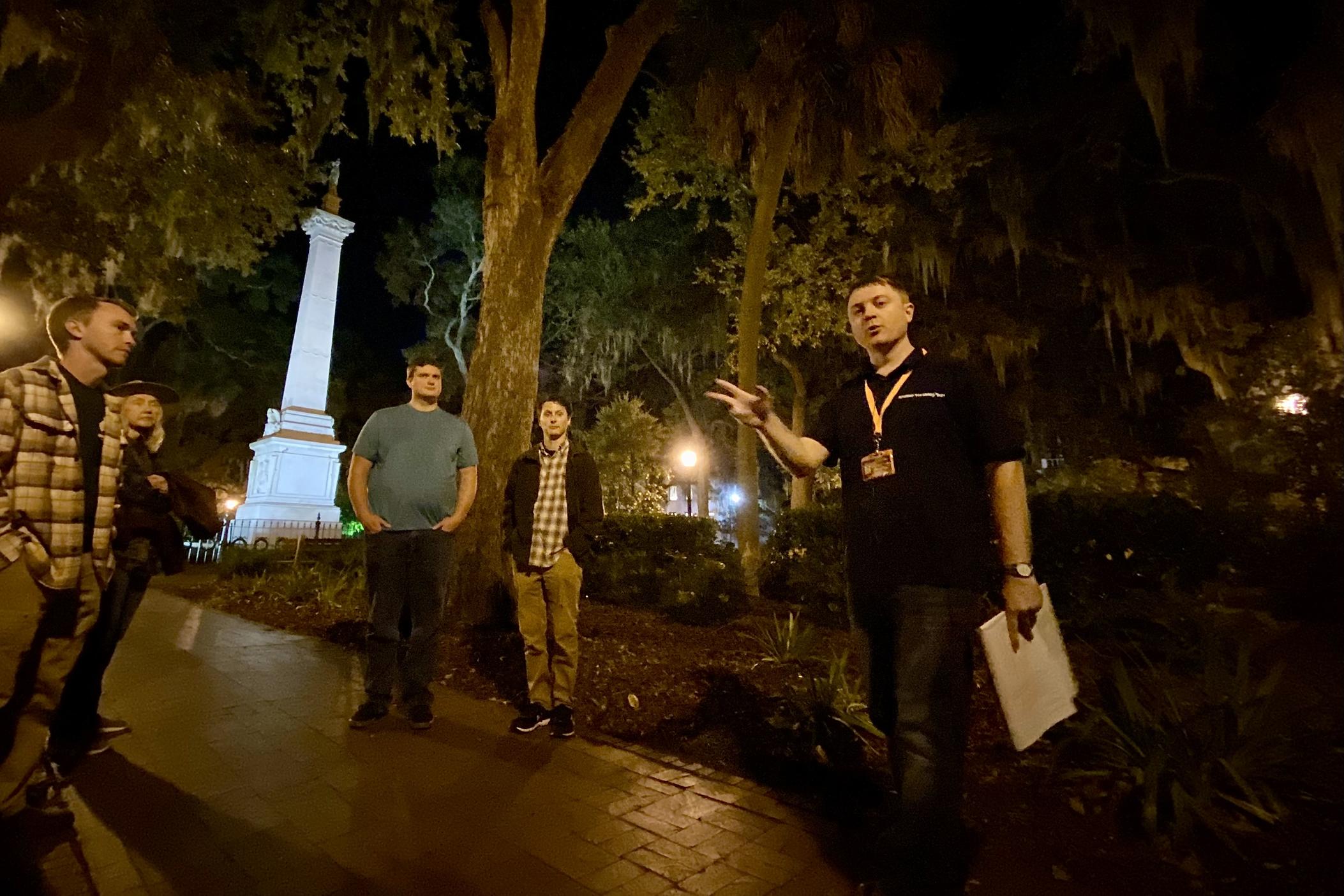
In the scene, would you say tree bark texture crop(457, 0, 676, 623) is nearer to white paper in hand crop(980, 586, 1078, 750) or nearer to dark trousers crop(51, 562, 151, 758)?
dark trousers crop(51, 562, 151, 758)

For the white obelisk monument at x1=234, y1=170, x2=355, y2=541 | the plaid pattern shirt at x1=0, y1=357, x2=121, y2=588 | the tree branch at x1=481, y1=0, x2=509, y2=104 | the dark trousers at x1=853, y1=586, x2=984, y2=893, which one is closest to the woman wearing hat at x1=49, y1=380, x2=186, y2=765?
the plaid pattern shirt at x1=0, y1=357, x2=121, y2=588

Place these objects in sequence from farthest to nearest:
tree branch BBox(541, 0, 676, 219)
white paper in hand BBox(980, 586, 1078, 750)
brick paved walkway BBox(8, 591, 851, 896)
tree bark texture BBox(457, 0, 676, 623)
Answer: tree branch BBox(541, 0, 676, 219) < tree bark texture BBox(457, 0, 676, 623) < brick paved walkway BBox(8, 591, 851, 896) < white paper in hand BBox(980, 586, 1078, 750)

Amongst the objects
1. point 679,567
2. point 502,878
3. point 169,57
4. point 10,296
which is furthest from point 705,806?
point 10,296

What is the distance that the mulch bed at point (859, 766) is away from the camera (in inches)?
89.7

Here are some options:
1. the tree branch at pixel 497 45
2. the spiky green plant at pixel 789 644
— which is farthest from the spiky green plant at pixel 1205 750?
the tree branch at pixel 497 45

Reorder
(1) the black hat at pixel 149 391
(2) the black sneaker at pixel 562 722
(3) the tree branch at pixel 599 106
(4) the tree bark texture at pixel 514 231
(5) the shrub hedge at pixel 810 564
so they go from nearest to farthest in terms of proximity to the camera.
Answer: (1) the black hat at pixel 149 391
(2) the black sneaker at pixel 562 722
(4) the tree bark texture at pixel 514 231
(3) the tree branch at pixel 599 106
(5) the shrub hedge at pixel 810 564

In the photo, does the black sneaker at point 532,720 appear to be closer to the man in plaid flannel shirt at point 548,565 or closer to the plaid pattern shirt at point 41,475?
the man in plaid flannel shirt at point 548,565

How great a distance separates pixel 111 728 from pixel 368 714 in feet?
4.08

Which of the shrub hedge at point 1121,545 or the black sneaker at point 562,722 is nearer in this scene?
the black sneaker at point 562,722

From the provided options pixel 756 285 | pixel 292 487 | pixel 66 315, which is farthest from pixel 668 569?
pixel 292 487

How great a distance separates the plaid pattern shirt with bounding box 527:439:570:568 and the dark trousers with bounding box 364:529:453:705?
21.8 inches

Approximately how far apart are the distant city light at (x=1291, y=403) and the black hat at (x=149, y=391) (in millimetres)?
10194

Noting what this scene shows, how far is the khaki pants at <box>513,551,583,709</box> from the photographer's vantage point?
366cm

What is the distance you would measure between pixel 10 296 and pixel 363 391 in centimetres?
2084
